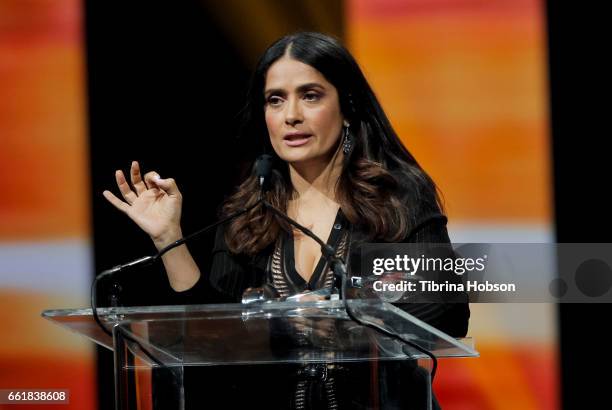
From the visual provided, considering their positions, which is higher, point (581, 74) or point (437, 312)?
point (581, 74)

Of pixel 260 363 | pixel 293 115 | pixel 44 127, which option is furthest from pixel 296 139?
pixel 44 127

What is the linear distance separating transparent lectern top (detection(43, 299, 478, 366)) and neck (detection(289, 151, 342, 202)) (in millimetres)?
891

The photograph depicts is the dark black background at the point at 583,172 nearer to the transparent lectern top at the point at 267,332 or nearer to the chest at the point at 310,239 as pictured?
the chest at the point at 310,239

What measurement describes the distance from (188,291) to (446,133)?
1.03 m

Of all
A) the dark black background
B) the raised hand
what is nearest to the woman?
the raised hand

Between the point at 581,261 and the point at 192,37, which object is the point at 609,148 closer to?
the point at 581,261

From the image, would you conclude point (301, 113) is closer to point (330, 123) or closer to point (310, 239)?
point (330, 123)

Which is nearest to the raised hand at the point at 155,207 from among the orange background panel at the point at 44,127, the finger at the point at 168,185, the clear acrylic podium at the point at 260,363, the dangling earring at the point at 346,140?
the finger at the point at 168,185

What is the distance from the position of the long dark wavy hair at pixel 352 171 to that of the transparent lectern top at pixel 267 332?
740mm

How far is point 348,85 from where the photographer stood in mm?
2379

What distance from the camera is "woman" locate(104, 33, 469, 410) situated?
7.14 ft

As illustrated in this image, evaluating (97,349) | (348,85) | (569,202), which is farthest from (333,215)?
(97,349)

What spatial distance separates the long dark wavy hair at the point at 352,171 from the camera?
2.24 metres

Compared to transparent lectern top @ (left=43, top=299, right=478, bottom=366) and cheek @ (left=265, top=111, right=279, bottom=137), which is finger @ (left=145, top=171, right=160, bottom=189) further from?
transparent lectern top @ (left=43, top=299, right=478, bottom=366)
